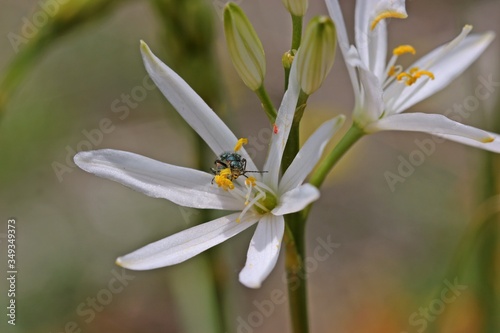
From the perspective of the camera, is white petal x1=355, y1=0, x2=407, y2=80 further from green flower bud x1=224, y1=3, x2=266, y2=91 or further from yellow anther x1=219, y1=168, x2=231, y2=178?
yellow anther x1=219, y1=168, x2=231, y2=178

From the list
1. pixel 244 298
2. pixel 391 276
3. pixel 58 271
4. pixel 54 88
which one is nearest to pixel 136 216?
pixel 58 271

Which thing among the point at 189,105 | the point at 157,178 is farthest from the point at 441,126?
the point at 157,178


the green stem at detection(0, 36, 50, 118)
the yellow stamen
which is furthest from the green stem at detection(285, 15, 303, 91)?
the green stem at detection(0, 36, 50, 118)

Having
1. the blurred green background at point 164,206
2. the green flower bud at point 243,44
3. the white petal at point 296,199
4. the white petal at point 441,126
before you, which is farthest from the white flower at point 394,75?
the blurred green background at point 164,206

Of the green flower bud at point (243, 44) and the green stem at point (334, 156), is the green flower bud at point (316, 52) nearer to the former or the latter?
the green flower bud at point (243, 44)

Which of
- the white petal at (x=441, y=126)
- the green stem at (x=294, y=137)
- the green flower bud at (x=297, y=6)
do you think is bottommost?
the white petal at (x=441, y=126)

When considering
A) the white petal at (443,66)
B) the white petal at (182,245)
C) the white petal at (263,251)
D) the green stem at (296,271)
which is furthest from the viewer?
the white petal at (443,66)

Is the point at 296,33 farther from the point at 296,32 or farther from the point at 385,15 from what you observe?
the point at 385,15
